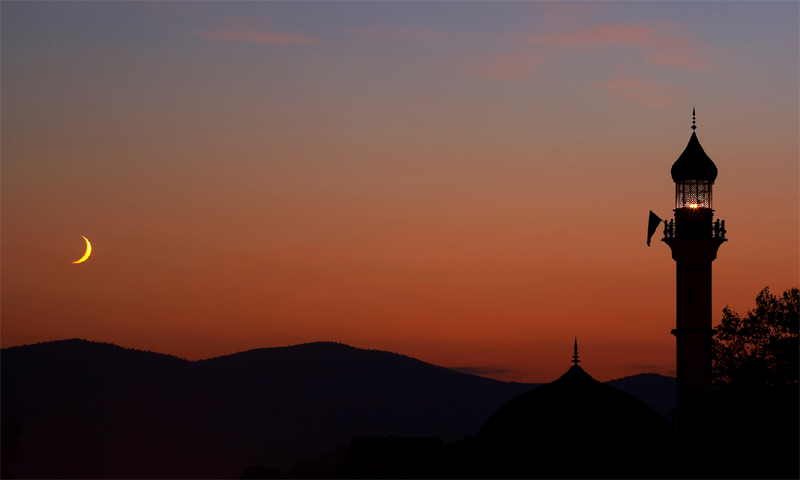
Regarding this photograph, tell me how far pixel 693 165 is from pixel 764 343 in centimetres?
1688

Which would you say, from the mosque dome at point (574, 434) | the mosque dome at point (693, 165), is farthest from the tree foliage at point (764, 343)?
the mosque dome at point (693, 165)

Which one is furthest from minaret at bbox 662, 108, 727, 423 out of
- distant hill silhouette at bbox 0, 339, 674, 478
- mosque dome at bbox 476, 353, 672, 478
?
distant hill silhouette at bbox 0, 339, 674, 478

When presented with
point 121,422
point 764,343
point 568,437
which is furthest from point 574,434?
point 121,422

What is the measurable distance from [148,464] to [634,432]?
286 ft

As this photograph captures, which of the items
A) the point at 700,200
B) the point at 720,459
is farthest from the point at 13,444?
the point at 700,200

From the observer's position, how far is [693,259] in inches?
2276

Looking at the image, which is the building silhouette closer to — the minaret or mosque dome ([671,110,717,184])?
the minaret

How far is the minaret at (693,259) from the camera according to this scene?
5675cm

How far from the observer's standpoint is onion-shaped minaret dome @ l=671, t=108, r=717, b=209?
59969 millimetres

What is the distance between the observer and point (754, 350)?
45781 mm

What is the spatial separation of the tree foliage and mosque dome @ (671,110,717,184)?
15.0m

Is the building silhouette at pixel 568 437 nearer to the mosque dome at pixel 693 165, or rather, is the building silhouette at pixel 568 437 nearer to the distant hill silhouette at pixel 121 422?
the mosque dome at pixel 693 165

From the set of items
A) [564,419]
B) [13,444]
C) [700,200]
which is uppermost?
[700,200]

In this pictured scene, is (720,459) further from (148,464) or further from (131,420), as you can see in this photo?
(131,420)
